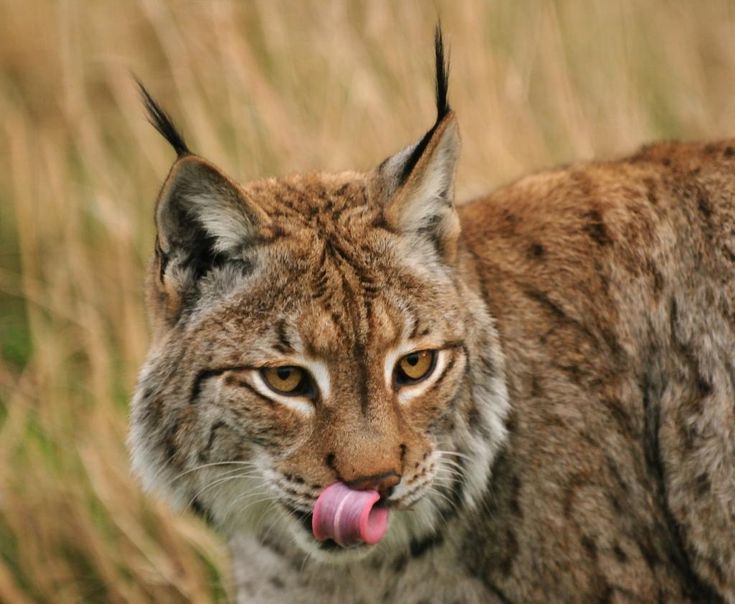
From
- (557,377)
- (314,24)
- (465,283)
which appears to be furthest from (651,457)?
(314,24)

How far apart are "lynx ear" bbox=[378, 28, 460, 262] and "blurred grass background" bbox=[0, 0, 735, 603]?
1812 millimetres

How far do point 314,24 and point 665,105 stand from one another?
6.84 ft

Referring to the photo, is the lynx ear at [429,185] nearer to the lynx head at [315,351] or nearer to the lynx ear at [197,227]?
the lynx head at [315,351]

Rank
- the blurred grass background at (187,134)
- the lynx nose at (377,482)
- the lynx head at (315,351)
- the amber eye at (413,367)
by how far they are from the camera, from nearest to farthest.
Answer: the lynx nose at (377,482) → the lynx head at (315,351) → the amber eye at (413,367) → the blurred grass background at (187,134)

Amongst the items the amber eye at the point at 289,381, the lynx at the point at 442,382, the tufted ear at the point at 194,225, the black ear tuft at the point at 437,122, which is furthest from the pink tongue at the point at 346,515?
the black ear tuft at the point at 437,122

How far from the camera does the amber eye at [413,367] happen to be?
11.0ft

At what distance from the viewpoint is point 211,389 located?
3375 mm

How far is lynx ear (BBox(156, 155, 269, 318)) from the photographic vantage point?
3312mm

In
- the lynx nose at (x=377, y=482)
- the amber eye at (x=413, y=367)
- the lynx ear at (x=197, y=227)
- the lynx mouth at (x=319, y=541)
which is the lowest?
the lynx mouth at (x=319, y=541)

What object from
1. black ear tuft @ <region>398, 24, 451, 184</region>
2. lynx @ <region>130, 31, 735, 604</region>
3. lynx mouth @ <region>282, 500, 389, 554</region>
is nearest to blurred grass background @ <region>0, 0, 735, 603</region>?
lynx @ <region>130, 31, 735, 604</region>

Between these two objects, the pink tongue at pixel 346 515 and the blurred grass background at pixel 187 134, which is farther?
the blurred grass background at pixel 187 134

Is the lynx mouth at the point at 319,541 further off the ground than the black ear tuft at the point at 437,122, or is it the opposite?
the black ear tuft at the point at 437,122

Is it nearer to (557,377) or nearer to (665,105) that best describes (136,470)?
(557,377)

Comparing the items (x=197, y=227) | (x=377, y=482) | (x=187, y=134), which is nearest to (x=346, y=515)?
(x=377, y=482)
